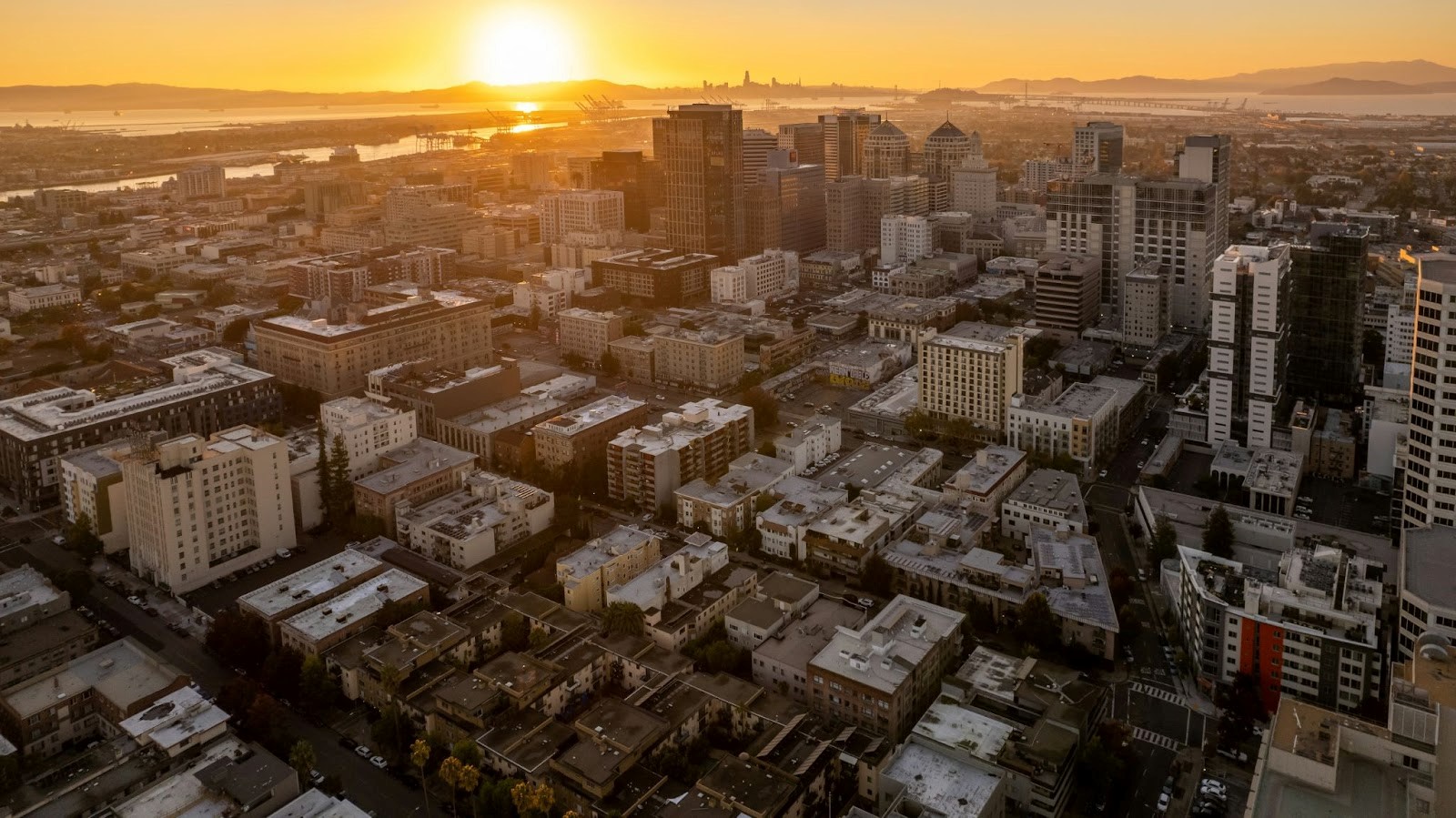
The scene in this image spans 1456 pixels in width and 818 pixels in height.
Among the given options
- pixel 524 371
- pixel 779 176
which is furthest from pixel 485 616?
pixel 779 176

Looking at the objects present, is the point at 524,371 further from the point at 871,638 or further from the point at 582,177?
the point at 582,177

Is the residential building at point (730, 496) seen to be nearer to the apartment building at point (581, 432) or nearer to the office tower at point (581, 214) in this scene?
the apartment building at point (581, 432)

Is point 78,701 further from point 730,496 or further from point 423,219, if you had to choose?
point 423,219

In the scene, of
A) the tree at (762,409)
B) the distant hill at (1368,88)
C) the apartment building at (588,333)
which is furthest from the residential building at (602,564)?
the distant hill at (1368,88)

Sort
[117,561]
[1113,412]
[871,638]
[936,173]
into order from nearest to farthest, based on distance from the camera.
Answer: [871,638] → [117,561] → [1113,412] → [936,173]

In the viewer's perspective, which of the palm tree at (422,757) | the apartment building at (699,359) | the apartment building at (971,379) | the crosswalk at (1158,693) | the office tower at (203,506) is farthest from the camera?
the apartment building at (699,359)

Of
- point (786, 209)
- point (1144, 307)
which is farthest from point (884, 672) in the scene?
point (786, 209)
